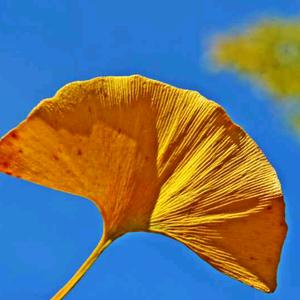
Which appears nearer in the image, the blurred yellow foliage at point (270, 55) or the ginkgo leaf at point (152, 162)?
the ginkgo leaf at point (152, 162)

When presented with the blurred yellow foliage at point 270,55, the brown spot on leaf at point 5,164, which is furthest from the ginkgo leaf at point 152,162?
the blurred yellow foliage at point 270,55

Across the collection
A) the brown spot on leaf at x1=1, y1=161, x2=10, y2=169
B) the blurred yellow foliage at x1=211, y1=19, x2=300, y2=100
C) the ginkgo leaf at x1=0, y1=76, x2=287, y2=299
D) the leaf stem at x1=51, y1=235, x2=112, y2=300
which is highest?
the blurred yellow foliage at x1=211, y1=19, x2=300, y2=100

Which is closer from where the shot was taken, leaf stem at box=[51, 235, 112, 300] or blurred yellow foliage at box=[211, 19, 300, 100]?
leaf stem at box=[51, 235, 112, 300]

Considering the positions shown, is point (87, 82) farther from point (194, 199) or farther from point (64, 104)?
point (194, 199)

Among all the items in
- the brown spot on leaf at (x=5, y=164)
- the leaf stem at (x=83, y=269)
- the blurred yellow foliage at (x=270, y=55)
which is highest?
the blurred yellow foliage at (x=270, y=55)

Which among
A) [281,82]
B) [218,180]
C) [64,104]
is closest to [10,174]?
[64,104]

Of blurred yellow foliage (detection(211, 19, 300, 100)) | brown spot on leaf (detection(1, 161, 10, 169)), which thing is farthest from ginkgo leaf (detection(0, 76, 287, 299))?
blurred yellow foliage (detection(211, 19, 300, 100))

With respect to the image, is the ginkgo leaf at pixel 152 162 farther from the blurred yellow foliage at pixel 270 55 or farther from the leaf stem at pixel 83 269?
the blurred yellow foliage at pixel 270 55

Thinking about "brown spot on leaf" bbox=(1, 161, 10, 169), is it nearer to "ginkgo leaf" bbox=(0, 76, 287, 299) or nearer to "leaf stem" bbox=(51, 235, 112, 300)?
"ginkgo leaf" bbox=(0, 76, 287, 299)
